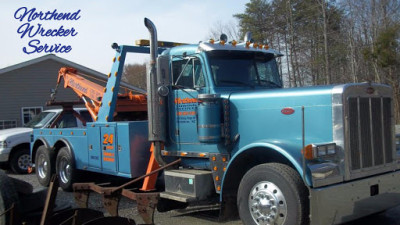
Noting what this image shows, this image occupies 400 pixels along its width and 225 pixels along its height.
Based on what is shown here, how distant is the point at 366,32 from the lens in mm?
26828

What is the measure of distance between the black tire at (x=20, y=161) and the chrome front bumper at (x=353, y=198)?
400 inches

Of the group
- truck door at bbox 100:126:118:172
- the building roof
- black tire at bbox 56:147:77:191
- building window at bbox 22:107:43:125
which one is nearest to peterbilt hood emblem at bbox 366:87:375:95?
truck door at bbox 100:126:118:172

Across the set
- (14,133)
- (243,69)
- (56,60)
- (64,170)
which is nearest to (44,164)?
(64,170)

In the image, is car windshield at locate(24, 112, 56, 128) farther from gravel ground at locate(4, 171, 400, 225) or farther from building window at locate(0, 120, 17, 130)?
building window at locate(0, 120, 17, 130)

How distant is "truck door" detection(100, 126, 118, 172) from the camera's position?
725 cm

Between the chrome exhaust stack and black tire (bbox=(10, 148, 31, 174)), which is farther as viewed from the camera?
black tire (bbox=(10, 148, 31, 174))

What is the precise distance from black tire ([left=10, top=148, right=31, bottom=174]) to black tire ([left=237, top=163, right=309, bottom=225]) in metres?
9.19

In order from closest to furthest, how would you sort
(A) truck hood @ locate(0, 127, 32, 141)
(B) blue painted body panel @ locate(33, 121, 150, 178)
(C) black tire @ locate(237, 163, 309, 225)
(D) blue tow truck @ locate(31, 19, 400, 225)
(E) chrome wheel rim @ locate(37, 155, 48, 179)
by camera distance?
(C) black tire @ locate(237, 163, 309, 225)
(D) blue tow truck @ locate(31, 19, 400, 225)
(B) blue painted body panel @ locate(33, 121, 150, 178)
(E) chrome wheel rim @ locate(37, 155, 48, 179)
(A) truck hood @ locate(0, 127, 32, 141)

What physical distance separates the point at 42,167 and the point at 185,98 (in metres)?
5.36

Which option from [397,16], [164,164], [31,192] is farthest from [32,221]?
[397,16]

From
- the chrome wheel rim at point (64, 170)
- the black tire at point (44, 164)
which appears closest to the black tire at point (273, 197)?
the chrome wheel rim at point (64, 170)

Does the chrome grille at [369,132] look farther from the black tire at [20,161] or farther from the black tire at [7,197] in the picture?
the black tire at [20,161]

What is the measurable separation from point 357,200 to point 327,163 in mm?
553

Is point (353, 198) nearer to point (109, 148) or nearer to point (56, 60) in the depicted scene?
point (109, 148)
